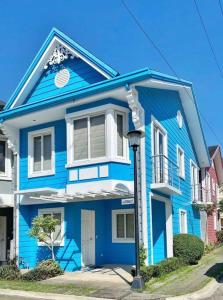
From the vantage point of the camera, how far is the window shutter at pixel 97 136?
49.6 feet

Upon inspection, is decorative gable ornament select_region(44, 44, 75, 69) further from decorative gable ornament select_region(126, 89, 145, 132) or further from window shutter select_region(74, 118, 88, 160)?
decorative gable ornament select_region(126, 89, 145, 132)

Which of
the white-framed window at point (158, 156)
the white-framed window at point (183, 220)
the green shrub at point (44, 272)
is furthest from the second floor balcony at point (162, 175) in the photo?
the green shrub at point (44, 272)

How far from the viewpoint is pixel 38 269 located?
14.6 metres

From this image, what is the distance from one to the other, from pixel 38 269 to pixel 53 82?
7601 millimetres

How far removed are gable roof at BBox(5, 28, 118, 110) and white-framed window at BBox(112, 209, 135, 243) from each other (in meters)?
5.29

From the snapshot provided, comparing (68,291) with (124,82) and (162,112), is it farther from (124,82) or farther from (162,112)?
(162,112)

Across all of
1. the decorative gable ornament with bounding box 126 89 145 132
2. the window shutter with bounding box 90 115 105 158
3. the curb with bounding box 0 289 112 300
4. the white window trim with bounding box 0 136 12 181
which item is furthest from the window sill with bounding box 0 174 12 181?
the decorative gable ornament with bounding box 126 89 145 132

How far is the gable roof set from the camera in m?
16.2

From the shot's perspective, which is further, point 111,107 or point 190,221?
point 190,221

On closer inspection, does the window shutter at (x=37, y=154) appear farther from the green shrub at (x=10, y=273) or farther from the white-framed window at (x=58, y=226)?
the green shrub at (x=10, y=273)

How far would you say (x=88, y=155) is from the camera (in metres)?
15.4

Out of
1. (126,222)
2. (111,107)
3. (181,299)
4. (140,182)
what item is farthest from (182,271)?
(111,107)

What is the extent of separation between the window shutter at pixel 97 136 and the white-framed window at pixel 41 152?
2.33 meters

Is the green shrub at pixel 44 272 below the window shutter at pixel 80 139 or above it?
below
